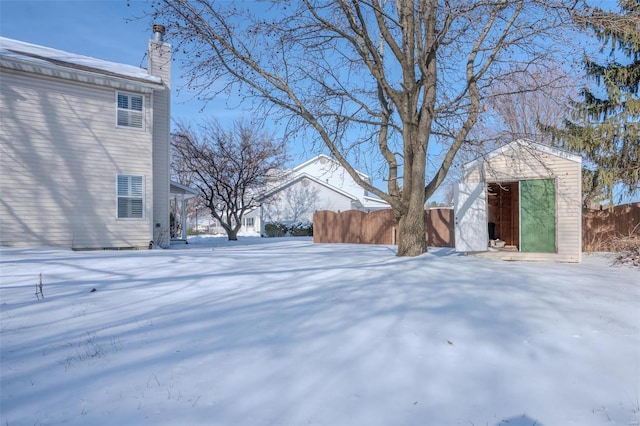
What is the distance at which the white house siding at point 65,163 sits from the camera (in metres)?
10.7

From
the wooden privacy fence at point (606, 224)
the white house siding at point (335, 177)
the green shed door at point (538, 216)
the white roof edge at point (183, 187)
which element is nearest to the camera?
the green shed door at point (538, 216)

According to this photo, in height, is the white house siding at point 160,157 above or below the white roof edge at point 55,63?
below

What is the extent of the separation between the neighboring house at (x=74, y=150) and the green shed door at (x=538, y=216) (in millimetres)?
10097

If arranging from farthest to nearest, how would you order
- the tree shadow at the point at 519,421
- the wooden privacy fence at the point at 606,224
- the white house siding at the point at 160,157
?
the wooden privacy fence at the point at 606,224, the white house siding at the point at 160,157, the tree shadow at the point at 519,421

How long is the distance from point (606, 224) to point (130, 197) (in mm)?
16048

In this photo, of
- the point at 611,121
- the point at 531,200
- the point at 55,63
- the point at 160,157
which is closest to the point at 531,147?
the point at 531,200

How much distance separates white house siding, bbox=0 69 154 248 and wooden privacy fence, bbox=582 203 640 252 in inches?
595

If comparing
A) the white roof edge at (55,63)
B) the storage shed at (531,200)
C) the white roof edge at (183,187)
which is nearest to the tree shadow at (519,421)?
the storage shed at (531,200)

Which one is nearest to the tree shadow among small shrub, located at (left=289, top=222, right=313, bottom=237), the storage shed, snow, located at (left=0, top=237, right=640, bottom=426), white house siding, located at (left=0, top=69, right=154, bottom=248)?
snow, located at (left=0, top=237, right=640, bottom=426)

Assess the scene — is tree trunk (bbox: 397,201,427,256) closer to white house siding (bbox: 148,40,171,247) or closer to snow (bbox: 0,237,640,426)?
snow (bbox: 0,237,640,426)

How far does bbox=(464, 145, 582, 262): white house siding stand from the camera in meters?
10.6

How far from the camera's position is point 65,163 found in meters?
11.4

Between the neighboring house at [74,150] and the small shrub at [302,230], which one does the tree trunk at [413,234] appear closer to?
the neighboring house at [74,150]

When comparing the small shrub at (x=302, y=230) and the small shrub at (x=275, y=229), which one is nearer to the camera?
the small shrub at (x=302, y=230)
